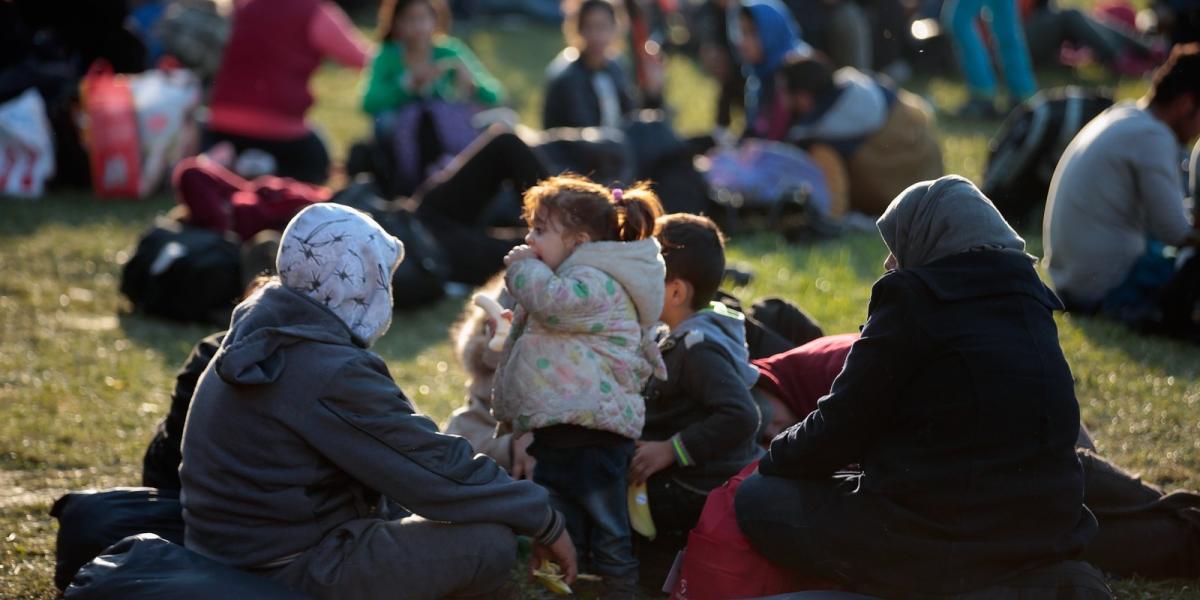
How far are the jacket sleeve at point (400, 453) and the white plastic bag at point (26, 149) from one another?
6903 mm

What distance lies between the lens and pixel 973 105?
40.7 feet

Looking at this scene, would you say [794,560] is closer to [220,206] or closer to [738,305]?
[738,305]

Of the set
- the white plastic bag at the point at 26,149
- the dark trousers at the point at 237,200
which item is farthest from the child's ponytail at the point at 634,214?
the white plastic bag at the point at 26,149

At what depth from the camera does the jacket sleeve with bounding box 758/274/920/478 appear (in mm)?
3371

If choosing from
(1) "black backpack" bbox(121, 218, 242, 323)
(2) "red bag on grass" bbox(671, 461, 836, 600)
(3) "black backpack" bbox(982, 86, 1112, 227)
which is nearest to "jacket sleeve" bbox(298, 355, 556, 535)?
(2) "red bag on grass" bbox(671, 461, 836, 600)

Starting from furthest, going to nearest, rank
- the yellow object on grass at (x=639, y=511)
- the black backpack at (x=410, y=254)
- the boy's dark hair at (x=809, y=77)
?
the boy's dark hair at (x=809, y=77) → the black backpack at (x=410, y=254) → the yellow object on grass at (x=639, y=511)

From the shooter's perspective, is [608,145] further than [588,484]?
Yes

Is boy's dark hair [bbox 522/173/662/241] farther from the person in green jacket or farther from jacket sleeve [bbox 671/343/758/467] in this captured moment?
the person in green jacket

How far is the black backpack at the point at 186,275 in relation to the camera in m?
6.89

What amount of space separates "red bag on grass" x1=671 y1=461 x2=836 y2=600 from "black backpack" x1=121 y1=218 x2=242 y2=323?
3856mm

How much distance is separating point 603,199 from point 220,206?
4.06 m

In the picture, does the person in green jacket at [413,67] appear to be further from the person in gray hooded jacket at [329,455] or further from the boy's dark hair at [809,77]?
the person in gray hooded jacket at [329,455]

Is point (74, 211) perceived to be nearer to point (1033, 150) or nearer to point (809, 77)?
point (809, 77)

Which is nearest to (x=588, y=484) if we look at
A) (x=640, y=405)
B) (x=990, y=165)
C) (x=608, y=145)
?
(x=640, y=405)
